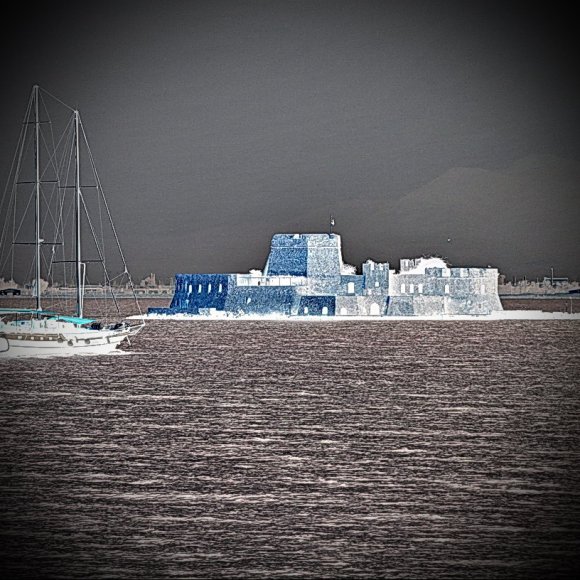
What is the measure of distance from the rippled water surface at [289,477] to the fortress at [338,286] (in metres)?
37.3

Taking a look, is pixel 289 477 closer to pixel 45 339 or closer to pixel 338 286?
pixel 45 339

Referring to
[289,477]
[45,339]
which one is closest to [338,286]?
[45,339]

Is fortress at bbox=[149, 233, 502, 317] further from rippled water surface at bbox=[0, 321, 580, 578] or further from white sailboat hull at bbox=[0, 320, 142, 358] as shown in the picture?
rippled water surface at bbox=[0, 321, 580, 578]

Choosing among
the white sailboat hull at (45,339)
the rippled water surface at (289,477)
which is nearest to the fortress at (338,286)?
the white sailboat hull at (45,339)

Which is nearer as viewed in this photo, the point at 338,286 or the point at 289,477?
the point at 289,477

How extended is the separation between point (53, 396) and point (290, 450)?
1083 centimetres

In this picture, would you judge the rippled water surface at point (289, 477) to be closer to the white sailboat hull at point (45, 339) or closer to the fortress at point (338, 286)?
the white sailboat hull at point (45, 339)

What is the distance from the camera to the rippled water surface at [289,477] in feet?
36.3

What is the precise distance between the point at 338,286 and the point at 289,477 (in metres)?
56.0

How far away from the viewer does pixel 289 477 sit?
1506cm

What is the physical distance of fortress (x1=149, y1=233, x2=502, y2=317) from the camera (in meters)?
69.6

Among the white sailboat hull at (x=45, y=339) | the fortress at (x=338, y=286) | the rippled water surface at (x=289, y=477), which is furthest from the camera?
the fortress at (x=338, y=286)

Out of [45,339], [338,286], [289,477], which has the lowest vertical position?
[289,477]

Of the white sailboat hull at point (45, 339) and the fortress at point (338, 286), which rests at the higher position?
the fortress at point (338, 286)
